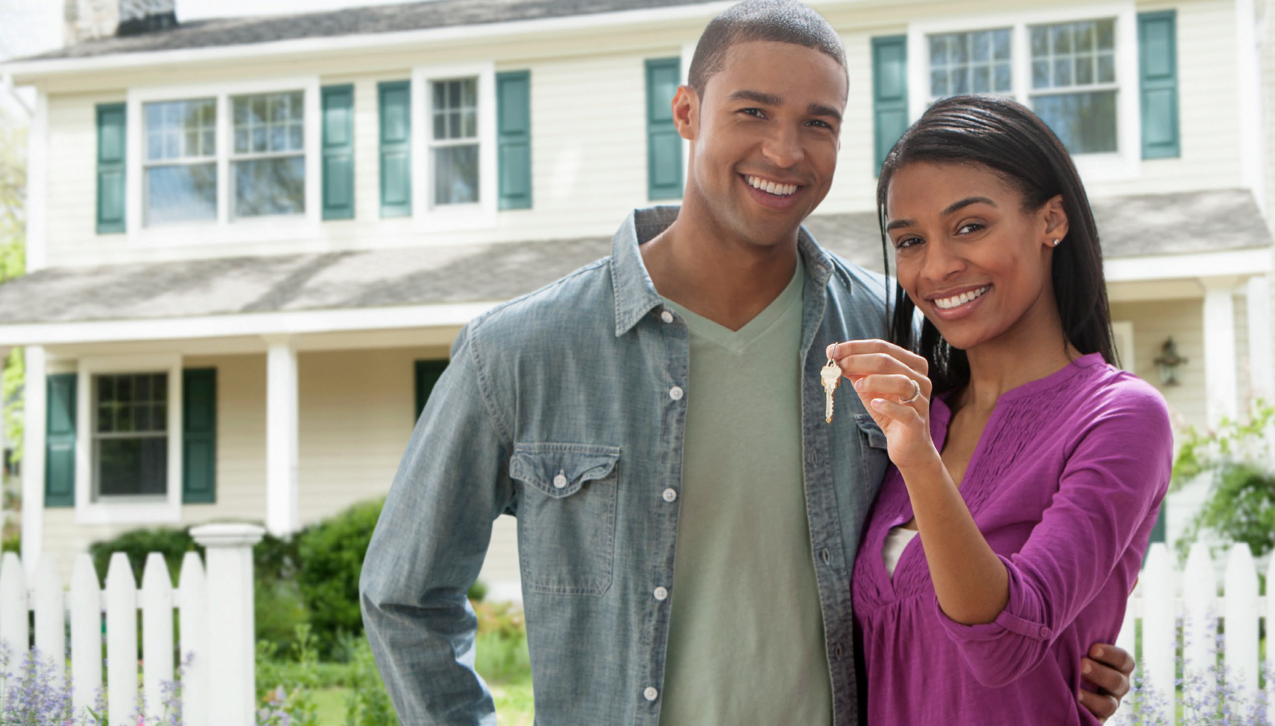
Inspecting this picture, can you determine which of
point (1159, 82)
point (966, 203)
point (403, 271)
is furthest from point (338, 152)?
point (966, 203)

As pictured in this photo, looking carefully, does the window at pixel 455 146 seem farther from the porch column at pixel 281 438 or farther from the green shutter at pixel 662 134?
the porch column at pixel 281 438

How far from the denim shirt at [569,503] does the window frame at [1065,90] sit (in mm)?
9507

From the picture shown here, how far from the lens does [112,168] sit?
12898mm

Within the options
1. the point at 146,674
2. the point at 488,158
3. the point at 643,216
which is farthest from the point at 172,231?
the point at 643,216

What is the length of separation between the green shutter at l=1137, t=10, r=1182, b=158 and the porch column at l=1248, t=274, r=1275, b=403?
1536 mm

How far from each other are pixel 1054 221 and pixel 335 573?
894 cm

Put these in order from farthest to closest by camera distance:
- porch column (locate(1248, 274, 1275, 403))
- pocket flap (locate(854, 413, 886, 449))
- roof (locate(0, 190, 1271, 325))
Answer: porch column (locate(1248, 274, 1275, 403)), roof (locate(0, 190, 1271, 325)), pocket flap (locate(854, 413, 886, 449))

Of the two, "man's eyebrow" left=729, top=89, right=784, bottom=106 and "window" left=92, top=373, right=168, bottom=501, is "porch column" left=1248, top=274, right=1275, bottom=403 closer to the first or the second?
"man's eyebrow" left=729, top=89, right=784, bottom=106

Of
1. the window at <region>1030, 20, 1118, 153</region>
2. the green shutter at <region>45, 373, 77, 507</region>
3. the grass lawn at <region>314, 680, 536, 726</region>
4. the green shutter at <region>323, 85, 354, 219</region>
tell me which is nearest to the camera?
the grass lawn at <region>314, 680, 536, 726</region>

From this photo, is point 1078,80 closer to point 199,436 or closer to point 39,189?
point 199,436

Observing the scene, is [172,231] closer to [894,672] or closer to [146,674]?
[146,674]

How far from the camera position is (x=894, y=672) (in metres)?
2.08

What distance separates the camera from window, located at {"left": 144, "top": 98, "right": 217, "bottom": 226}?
1294 centimetres

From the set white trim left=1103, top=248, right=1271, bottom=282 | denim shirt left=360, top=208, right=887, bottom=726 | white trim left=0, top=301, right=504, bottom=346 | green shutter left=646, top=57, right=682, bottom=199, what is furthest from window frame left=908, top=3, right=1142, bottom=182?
denim shirt left=360, top=208, right=887, bottom=726
